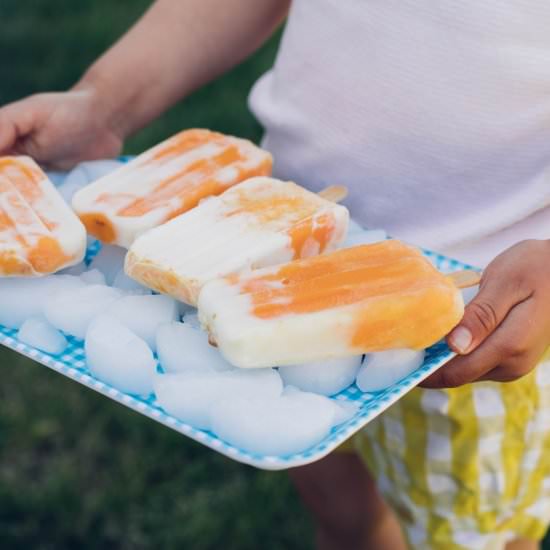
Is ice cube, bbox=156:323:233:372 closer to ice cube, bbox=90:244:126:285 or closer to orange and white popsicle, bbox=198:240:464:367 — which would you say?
orange and white popsicle, bbox=198:240:464:367

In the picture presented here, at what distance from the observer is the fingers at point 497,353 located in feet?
4.76

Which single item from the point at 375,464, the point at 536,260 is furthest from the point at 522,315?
the point at 375,464

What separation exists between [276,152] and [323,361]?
0.72 m

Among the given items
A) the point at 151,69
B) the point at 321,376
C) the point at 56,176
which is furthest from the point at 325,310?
the point at 151,69

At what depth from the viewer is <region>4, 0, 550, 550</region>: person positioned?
162cm

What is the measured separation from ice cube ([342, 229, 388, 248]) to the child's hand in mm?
250

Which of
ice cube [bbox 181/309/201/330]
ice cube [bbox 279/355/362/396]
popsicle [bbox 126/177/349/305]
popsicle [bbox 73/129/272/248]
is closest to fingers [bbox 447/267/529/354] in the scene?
ice cube [bbox 279/355/362/396]

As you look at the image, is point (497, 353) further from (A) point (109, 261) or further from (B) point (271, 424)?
(A) point (109, 261)

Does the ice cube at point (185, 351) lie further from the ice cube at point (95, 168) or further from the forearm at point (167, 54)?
the forearm at point (167, 54)

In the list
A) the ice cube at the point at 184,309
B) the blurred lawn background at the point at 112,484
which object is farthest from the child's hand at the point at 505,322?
the blurred lawn background at the point at 112,484

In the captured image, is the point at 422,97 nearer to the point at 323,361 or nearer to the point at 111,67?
the point at 323,361

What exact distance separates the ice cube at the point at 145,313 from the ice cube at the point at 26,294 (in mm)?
107

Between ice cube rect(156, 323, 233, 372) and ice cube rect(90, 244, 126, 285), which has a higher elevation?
ice cube rect(156, 323, 233, 372)

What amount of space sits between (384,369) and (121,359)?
14.4 inches
